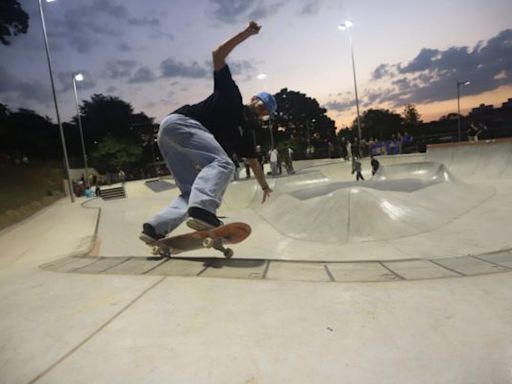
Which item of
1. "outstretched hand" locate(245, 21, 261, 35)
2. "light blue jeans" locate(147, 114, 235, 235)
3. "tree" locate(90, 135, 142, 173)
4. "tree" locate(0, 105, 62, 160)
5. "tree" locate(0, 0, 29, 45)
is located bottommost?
"light blue jeans" locate(147, 114, 235, 235)

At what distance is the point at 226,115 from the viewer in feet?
9.45

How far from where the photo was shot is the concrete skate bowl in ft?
25.4

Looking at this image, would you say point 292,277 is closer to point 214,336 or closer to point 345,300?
point 345,300

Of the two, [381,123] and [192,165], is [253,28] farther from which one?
[381,123]

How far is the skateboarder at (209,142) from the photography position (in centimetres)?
266

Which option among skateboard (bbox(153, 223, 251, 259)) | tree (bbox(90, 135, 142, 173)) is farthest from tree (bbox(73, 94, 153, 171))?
skateboard (bbox(153, 223, 251, 259))

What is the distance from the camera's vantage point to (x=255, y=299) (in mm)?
1835

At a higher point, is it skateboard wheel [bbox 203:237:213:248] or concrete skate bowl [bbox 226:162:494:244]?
skateboard wheel [bbox 203:237:213:248]

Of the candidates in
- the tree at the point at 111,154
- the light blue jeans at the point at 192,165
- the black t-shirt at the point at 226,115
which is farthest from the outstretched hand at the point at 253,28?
the tree at the point at 111,154

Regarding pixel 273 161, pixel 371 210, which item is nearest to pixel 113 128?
pixel 273 161

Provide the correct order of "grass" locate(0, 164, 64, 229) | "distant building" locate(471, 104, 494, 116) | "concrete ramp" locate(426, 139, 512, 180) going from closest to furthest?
"concrete ramp" locate(426, 139, 512, 180) → "grass" locate(0, 164, 64, 229) → "distant building" locate(471, 104, 494, 116)

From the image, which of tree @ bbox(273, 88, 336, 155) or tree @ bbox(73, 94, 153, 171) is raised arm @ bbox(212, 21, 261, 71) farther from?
tree @ bbox(273, 88, 336, 155)

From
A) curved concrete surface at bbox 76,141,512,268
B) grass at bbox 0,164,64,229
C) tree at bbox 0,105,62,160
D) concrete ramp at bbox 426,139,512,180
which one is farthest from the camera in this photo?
tree at bbox 0,105,62,160

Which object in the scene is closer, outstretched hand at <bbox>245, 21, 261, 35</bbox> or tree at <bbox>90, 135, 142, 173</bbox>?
outstretched hand at <bbox>245, 21, 261, 35</bbox>
